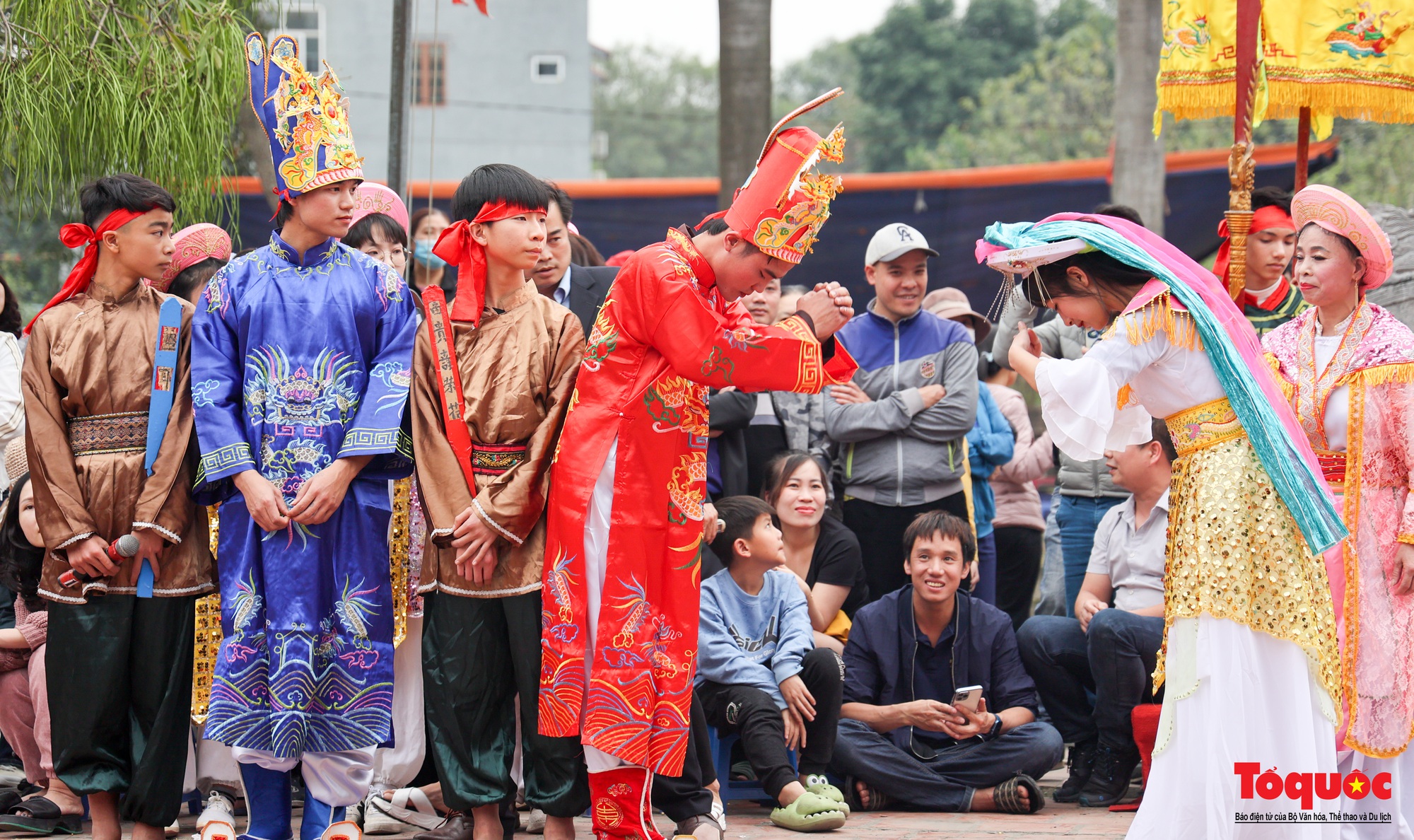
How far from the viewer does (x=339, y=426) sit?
3951 millimetres

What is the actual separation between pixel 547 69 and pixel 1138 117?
60.7ft

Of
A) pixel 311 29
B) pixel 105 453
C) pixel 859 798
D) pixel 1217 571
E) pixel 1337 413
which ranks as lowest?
pixel 859 798

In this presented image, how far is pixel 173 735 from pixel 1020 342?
2778mm

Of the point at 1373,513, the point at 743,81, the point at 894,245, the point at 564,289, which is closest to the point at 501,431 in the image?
the point at 564,289

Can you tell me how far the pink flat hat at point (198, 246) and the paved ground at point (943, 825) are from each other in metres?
1.99

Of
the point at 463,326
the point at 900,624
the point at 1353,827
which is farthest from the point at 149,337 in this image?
the point at 1353,827

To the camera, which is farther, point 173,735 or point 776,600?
point 776,600

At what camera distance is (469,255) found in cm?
404

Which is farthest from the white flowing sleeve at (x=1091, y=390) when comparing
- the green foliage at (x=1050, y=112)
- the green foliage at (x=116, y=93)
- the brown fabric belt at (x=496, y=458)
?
the green foliage at (x=1050, y=112)

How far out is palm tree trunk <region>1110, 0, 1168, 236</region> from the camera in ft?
33.8

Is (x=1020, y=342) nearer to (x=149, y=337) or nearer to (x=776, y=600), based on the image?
(x=776, y=600)

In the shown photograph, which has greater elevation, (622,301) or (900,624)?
(622,301)

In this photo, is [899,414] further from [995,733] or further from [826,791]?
[826,791]

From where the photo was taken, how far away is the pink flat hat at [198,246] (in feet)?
16.0
